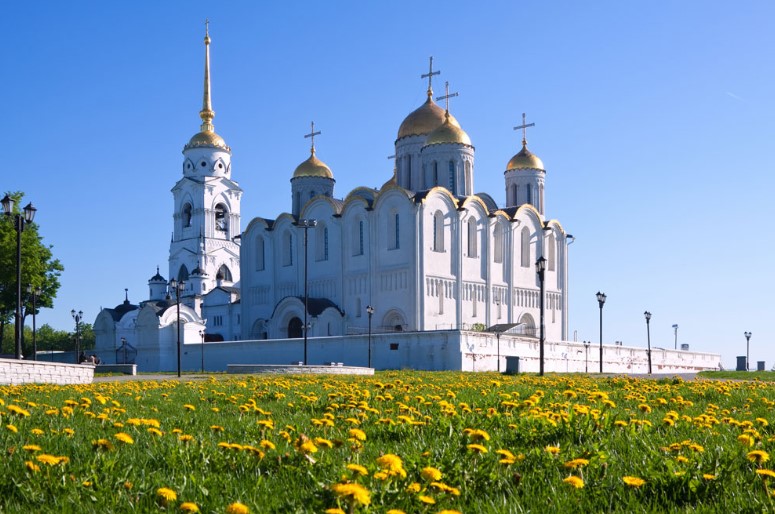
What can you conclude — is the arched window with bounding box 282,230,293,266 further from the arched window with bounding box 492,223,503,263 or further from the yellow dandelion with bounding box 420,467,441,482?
the yellow dandelion with bounding box 420,467,441,482

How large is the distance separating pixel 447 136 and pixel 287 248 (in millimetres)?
15069

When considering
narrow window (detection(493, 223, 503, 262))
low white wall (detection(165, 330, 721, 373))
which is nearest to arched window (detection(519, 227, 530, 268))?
narrow window (detection(493, 223, 503, 262))

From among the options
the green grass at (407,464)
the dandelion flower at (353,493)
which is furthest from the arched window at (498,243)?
the dandelion flower at (353,493)

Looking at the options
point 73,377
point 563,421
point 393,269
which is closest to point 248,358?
point 393,269

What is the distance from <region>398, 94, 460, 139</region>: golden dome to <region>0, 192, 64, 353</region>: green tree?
26912mm

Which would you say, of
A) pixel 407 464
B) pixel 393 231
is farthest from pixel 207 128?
pixel 407 464

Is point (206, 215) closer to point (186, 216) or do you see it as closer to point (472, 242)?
point (186, 216)

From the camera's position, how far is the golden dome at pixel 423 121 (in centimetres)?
6300

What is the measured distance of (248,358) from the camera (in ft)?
157

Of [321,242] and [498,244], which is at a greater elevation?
[321,242]

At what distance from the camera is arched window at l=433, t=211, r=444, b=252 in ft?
184

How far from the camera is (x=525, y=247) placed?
209 feet

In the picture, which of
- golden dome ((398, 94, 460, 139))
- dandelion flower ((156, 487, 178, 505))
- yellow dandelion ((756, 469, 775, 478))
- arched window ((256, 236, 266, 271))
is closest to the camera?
dandelion flower ((156, 487, 178, 505))

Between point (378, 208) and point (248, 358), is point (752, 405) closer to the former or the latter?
point (248, 358)
